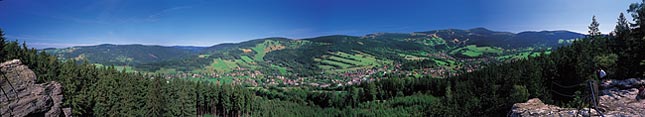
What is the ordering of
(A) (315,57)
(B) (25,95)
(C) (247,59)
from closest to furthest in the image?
(B) (25,95) → (A) (315,57) → (C) (247,59)

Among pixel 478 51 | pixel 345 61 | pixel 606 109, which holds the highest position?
pixel 606 109

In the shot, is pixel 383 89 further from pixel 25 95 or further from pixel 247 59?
pixel 247 59

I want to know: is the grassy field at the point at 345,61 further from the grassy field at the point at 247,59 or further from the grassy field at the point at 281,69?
the grassy field at the point at 247,59

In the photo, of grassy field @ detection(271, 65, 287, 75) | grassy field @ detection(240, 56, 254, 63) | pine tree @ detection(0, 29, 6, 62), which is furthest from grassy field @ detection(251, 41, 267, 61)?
pine tree @ detection(0, 29, 6, 62)

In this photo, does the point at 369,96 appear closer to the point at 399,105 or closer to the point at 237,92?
→ the point at 399,105

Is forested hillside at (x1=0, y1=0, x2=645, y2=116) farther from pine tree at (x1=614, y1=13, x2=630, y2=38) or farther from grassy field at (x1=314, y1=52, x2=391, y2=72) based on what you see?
grassy field at (x1=314, y1=52, x2=391, y2=72)

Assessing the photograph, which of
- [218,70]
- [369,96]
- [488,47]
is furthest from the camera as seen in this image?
[488,47]

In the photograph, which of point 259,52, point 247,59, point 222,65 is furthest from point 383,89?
point 259,52

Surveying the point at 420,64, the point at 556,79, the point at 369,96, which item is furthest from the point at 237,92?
the point at 420,64
